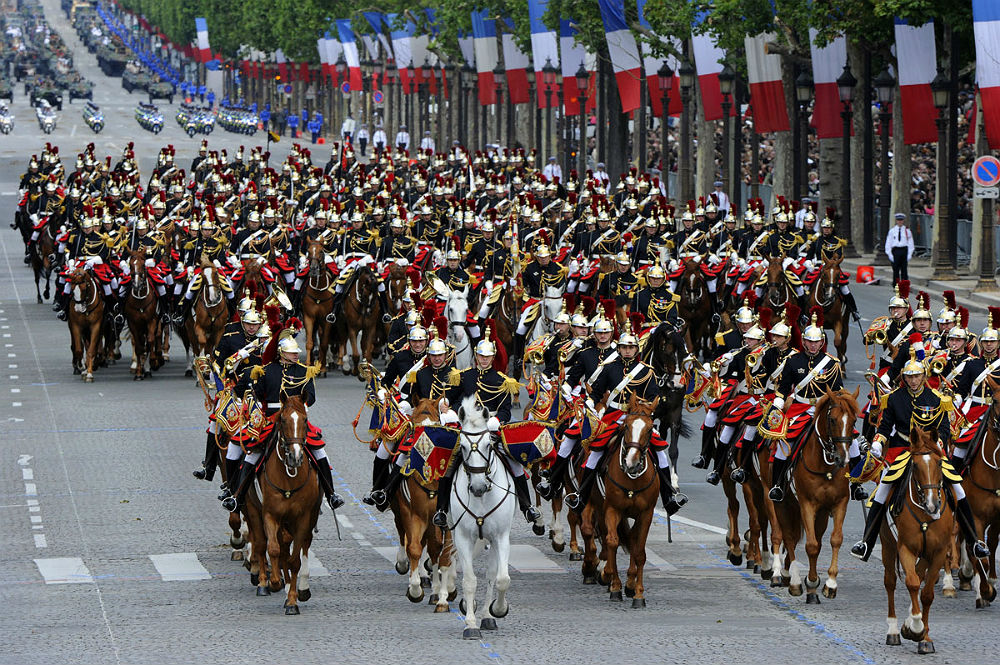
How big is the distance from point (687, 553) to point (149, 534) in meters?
5.61

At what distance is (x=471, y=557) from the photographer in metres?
17.5

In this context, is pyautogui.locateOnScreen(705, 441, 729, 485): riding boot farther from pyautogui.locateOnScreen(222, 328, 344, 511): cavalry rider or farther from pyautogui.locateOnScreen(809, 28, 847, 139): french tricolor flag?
pyautogui.locateOnScreen(809, 28, 847, 139): french tricolor flag

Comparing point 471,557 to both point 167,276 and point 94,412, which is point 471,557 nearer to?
point 94,412

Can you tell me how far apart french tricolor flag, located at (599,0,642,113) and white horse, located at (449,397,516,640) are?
48929 mm

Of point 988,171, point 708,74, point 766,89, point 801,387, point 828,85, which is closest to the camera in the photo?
point 801,387

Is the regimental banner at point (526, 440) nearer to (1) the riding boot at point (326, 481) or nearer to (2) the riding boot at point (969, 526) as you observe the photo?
(1) the riding boot at point (326, 481)

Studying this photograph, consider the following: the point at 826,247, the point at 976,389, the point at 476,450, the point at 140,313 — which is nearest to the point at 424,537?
the point at 476,450

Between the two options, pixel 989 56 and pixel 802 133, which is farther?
pixel 802 133

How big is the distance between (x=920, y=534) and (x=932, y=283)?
29651 mm

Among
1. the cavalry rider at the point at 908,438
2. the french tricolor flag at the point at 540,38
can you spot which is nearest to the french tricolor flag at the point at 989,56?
the cavalry rider at the point at 908,438

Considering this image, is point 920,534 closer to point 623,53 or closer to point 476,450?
point 476,450

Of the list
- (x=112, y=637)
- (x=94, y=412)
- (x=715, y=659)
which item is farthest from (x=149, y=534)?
(x=94, y=412)

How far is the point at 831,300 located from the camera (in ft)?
108

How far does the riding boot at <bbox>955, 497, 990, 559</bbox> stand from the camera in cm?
1784
